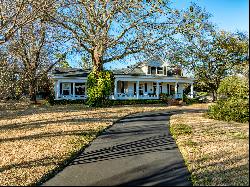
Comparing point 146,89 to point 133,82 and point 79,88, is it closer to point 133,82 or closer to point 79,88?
point 133,82

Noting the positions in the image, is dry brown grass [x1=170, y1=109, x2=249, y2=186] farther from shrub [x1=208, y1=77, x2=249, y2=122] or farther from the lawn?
shrub [x1=208, y1=77, x2=249, y2=122]

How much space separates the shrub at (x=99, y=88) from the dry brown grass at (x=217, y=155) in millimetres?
17038

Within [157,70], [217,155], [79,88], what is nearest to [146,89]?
[157,70]

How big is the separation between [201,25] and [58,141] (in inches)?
865

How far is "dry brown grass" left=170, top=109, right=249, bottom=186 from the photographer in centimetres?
728

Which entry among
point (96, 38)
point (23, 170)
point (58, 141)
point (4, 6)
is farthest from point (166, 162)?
point (96, 38)

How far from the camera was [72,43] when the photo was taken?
30.2m

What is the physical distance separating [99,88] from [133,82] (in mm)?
17346

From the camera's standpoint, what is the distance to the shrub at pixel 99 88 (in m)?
31.3

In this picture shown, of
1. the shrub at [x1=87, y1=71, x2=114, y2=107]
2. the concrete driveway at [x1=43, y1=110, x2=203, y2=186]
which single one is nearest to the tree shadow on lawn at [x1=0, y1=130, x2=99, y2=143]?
the concrete driveway at [x1=43, y1=110, x2=203, y2=186]

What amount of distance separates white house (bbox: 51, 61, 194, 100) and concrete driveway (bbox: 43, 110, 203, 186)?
30565mm

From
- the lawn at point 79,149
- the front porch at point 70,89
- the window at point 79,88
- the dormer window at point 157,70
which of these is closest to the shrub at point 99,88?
the front porch at point 70,89

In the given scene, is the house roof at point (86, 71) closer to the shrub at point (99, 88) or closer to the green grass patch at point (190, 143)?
the shrub at point (99, 88)

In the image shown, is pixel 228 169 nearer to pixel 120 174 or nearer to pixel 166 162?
pixel 166 162
